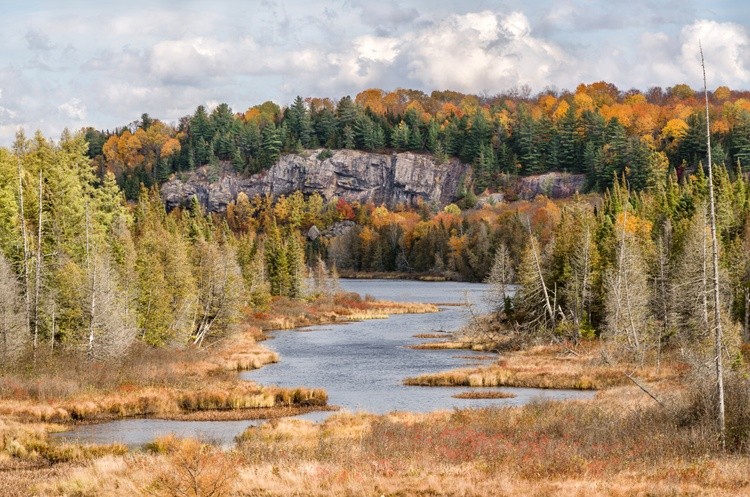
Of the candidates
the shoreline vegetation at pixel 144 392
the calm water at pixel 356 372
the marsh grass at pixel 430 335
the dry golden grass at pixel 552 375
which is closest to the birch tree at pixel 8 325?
the shoreline vegetation at pixel 144 392

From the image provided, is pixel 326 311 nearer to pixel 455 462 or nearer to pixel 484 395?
pixel 484 395

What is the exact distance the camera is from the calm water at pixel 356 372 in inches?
1531

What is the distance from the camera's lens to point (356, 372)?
197 ft

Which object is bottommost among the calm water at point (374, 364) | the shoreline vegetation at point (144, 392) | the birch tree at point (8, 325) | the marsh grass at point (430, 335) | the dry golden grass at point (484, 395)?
the dry golden grass at point (484, 395)

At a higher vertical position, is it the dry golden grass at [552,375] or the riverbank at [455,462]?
the riverbank at [455,462]

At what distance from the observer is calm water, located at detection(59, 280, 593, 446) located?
128 ft

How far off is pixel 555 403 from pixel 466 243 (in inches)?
5659

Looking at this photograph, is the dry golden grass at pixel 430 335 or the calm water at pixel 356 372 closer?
the calm water at pixel 356 372

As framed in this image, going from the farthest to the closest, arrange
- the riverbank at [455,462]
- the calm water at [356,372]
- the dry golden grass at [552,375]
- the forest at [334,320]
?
the dry golden grass at [552,375], the calm water at [356,372], the forest at [334,320], the riverbank at [455,462]

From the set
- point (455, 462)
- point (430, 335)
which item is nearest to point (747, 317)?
point (430, 335)

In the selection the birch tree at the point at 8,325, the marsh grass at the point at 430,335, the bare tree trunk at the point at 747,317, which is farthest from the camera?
the marsh grass at the point at 430,335

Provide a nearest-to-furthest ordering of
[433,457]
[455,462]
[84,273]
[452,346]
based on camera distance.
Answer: [455,462]
[433,457]
[84,273]
[452,346]

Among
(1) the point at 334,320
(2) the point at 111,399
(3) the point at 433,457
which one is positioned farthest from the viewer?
(1) the point at 334,320

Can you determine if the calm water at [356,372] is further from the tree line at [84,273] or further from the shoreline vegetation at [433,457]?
the tree line at [84,273]
